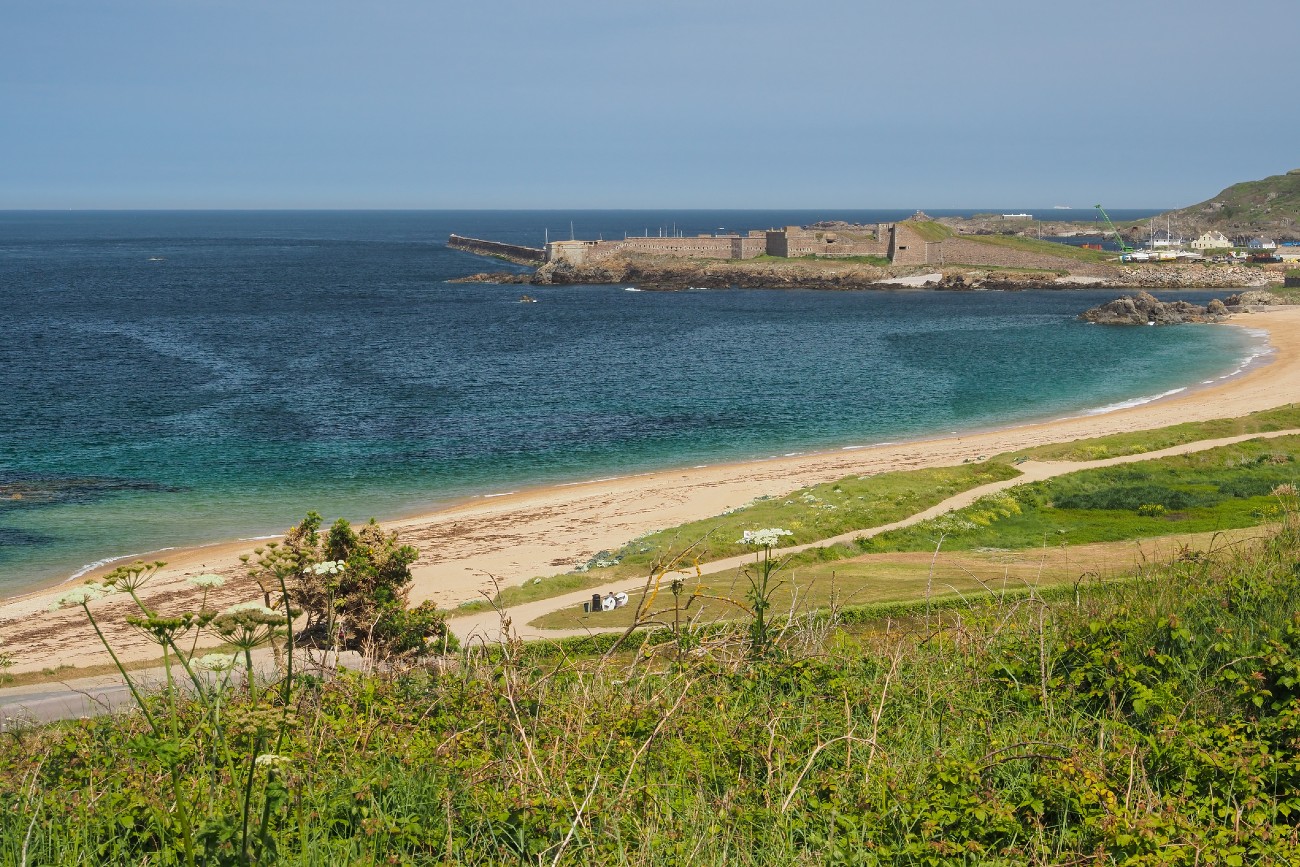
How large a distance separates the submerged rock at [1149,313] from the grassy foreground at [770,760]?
79.8 metres

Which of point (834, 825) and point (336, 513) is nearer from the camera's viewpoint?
point (834, 825)

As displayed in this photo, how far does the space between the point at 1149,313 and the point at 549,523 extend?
2701 inches

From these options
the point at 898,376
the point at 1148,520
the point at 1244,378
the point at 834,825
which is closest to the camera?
the point at 834,825

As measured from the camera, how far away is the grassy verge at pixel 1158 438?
3350 cm

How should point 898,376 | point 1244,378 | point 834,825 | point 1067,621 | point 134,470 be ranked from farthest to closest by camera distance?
1. point 898,376
2. point 1244,378
3. point 134,470
4. point 1067,621
5. point 834,825

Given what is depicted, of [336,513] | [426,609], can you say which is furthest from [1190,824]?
[336,513]

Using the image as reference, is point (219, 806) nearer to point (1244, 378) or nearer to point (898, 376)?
point (898, 376)

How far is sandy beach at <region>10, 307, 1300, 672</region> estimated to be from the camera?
71.4 ft

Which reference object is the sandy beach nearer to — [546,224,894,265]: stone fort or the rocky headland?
the rocky headland

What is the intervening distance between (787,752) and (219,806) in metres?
3.32

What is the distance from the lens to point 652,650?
23.5 ft

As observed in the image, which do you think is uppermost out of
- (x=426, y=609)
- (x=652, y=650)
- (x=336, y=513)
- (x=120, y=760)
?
(x=652, y=650)

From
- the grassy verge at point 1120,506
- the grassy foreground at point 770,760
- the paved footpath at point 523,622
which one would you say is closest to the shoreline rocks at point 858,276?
the paved footpath at point 523,622

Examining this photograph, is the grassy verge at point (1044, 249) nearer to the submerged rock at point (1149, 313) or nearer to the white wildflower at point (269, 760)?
the submerged rock at point (1149, 313)
